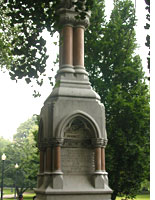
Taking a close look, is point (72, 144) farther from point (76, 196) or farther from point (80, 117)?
point (76, 196)

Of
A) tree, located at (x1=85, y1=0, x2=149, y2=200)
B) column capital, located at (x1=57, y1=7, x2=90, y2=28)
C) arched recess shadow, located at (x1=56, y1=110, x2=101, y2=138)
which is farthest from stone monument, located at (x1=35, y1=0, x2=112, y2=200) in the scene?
tree, located at (x1=85, y1=0, x2=149, y2=200)

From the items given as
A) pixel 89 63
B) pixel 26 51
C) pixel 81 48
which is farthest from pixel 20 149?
pixel 26 51

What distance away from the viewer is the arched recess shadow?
10.2 meters

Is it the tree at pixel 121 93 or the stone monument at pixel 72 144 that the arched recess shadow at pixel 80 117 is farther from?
the tree at pixel 121 93

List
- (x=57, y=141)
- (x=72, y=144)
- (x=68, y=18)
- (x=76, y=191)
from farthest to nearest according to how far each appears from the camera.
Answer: (x=68, y=18) → (x=72, y=144) → (x=57, y=141) → (x=76, y=191)

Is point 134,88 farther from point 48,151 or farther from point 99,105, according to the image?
point 48,151

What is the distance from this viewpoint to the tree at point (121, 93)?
16.4 metres

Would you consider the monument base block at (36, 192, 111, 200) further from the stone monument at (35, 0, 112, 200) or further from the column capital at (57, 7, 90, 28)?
the column capital at (57, 7, 90, 28)

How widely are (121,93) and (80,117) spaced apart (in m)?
7.60

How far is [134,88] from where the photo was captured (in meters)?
18.0

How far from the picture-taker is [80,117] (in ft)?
34.7

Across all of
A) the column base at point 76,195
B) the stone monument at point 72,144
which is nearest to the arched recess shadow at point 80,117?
the stone monument at point 72,144

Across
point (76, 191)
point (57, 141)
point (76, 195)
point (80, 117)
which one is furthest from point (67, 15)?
point (76, 195)

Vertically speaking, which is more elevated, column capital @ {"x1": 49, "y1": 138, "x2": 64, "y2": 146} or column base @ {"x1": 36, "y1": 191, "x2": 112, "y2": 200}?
column capital @ {"x1": 49, "y1": 138, "x2": 64, "y2": 146}
